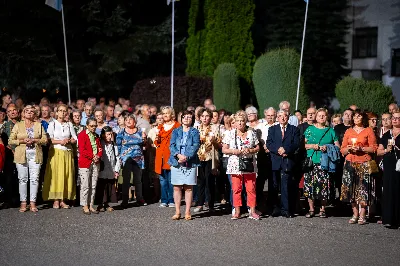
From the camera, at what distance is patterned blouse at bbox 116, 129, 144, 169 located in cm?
1365

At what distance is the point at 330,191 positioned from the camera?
40.1 ft

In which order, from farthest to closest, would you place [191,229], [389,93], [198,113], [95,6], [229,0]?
[95,6], [229,0], [389,93], [198,113], [191,229]

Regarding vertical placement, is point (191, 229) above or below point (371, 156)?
below

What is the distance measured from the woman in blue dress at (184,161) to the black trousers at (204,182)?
1160 mm

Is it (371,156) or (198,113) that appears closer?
(371,156)

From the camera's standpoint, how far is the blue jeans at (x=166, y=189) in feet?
44.5

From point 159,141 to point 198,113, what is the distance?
3.42 ft

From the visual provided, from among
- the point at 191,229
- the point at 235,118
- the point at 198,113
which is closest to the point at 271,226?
the point at 191,229

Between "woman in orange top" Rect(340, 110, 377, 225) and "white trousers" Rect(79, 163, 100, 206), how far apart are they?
14.6 feet

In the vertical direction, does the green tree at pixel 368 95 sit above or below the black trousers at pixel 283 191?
above

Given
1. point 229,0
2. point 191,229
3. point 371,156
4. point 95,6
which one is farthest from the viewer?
point 95,6

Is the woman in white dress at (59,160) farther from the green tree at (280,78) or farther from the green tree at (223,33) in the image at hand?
the green tree at (223,33)

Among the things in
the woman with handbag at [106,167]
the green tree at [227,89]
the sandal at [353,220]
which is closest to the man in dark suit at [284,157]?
the sandal at [353,220]

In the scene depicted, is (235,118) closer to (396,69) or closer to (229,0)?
(229,0)
